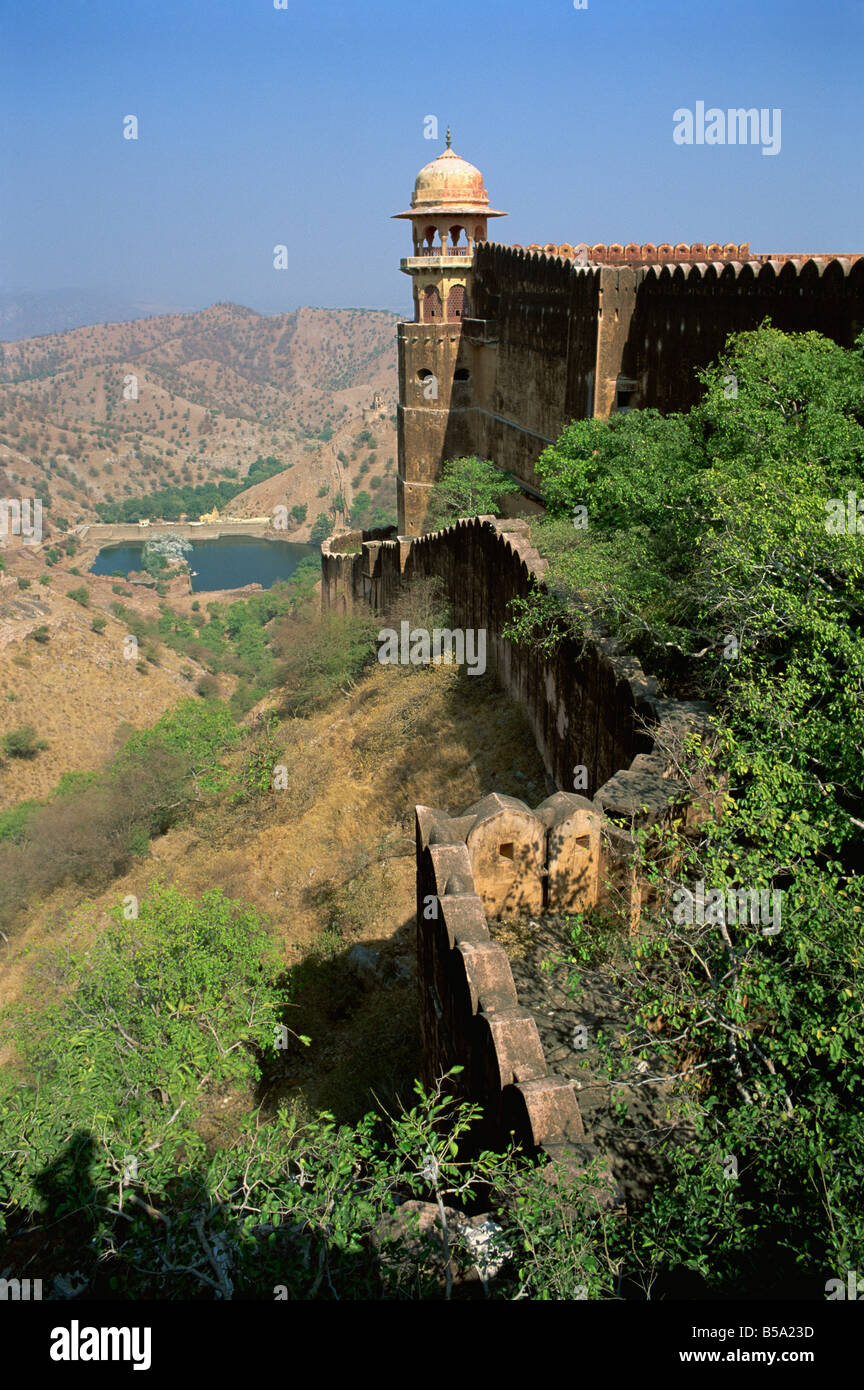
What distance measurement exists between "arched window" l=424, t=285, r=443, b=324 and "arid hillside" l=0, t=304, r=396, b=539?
55236 mm

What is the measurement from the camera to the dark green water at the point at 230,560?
96438 mm

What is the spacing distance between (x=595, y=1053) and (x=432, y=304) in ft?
84.8

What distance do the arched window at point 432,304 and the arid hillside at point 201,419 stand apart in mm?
55236

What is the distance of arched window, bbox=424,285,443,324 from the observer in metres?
27.8

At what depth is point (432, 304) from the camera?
27828mm

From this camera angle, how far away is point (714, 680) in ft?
23.5

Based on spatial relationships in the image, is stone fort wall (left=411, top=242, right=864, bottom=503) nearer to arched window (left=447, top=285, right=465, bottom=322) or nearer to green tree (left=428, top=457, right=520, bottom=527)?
arched window (left=447, top=285, right=465, bottom=322)

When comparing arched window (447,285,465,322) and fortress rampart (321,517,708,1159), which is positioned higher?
arched window (447,285,465,322)

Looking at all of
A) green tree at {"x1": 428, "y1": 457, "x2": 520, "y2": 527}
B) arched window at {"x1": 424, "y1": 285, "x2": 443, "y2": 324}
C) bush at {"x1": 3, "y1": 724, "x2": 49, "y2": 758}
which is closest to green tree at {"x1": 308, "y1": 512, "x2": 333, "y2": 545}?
bush at {"x1": 3, "y1": 724, "x2": 49, "y2": 758}

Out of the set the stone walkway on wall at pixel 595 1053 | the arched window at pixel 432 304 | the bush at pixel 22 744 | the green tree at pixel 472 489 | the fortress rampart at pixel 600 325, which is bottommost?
the bush at pixel 22 744

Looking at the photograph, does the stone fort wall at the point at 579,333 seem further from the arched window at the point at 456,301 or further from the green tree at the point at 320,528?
the green tree at the point at 320,528

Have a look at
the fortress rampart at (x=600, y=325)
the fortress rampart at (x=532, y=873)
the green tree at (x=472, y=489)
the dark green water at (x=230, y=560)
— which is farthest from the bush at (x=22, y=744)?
the dark green water at (x=230, y=560)

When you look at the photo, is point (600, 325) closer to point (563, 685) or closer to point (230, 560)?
point (563, 685)
